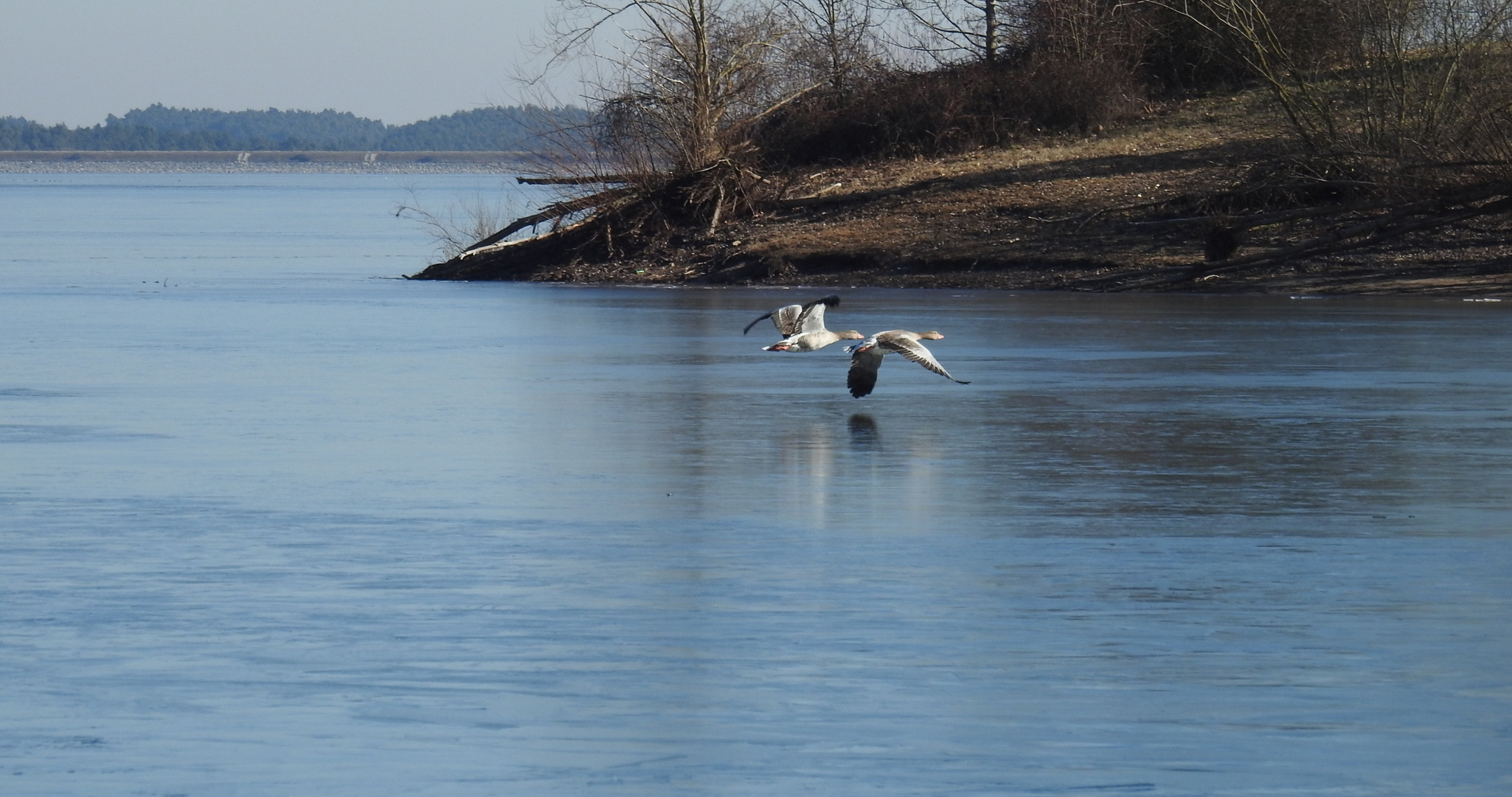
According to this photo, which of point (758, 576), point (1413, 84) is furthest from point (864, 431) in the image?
point (1413, 84)

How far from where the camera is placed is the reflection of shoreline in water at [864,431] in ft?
44.7

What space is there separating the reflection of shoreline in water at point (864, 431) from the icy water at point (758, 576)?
0.08 m

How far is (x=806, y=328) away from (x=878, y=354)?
2.67ft

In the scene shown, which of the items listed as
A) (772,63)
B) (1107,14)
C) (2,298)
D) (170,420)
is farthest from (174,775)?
(1107,14)

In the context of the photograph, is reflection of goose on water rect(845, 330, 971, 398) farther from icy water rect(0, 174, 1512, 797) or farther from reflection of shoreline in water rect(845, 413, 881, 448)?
reflection of shoreline in water rect(845, 413, 881, 448)

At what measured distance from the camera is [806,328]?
632 inches

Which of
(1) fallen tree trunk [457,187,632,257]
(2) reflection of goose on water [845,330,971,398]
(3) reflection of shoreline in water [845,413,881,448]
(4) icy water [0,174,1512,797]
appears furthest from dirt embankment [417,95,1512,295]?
Answer: (3) reflection of shoreline in water [845,413,881,448]

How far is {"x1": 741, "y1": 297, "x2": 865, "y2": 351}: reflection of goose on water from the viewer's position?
1563 centimetres

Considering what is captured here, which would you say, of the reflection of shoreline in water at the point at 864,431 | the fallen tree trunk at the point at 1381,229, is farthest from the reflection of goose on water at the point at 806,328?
the fallen tree trunk at the point at 1381,229

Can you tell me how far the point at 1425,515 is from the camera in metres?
10.5

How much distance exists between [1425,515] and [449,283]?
2608cm

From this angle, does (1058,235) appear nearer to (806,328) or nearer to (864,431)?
(806,328)

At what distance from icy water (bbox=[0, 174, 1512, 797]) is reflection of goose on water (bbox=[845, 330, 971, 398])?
25cm

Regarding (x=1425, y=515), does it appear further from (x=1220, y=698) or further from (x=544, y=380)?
(x=544, y=380)
